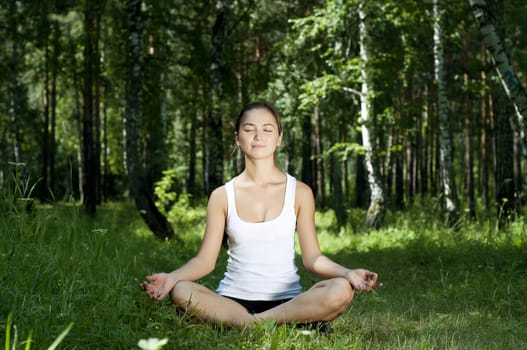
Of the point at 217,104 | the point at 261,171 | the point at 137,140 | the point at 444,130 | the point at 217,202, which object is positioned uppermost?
the point at 217,104

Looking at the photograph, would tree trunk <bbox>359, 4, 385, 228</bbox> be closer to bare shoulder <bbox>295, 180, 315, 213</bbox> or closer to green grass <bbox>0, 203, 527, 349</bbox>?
green grass <bbox>0, 203, 527, 349</bbox>

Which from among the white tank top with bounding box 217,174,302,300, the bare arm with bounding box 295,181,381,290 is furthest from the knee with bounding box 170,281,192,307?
the bare arm with bounding box 295,181,381,290

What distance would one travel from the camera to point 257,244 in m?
4.54

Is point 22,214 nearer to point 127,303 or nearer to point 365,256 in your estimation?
point 127,303

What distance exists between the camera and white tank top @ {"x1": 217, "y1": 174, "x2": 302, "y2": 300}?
4.54 meters

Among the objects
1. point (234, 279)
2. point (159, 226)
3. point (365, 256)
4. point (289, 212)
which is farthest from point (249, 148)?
point (159, 226)

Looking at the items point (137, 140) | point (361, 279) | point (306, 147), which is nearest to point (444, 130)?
point (137, 140)

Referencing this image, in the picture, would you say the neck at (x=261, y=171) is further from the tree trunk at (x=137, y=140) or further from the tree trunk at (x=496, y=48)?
the tree trunk at (x=137, y=140)

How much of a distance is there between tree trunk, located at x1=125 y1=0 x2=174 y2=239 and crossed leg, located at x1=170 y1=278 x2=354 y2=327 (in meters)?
7.97

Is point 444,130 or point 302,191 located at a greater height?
point 444,130

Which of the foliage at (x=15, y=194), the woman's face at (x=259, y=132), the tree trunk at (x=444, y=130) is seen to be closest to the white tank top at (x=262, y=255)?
the woman's face at (x=259, y=132)

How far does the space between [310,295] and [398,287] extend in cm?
372

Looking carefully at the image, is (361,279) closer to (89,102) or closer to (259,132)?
(259,132)

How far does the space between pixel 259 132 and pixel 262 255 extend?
909 mm
